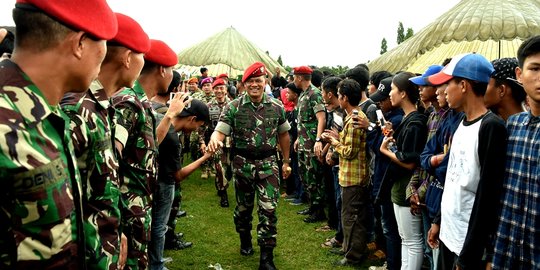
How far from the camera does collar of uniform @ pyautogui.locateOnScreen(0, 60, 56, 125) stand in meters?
1.45

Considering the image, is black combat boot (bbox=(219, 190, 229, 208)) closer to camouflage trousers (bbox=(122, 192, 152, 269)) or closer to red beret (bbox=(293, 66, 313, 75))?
red beret (bbox=(293, 66, 313, 75))

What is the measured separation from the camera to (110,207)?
2260mm

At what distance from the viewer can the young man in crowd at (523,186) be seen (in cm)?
218

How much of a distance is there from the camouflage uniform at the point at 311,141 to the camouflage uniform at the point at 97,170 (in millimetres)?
5017

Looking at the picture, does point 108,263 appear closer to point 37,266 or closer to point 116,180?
point 116,180

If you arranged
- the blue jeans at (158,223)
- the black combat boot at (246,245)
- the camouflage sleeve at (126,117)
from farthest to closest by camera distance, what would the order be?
the black combat boot at (246,245) < the blue jeans at (158,223) < the camouflage sleeve at (126,117)

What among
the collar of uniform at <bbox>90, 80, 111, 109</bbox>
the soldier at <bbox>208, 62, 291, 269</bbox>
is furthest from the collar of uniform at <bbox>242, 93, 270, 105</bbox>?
the collar of uniform at <bbox>90, 80, 111, 109</bbox>

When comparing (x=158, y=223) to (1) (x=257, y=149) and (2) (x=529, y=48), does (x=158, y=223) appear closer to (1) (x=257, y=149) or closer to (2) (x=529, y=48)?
(1) (x=257, y=149)

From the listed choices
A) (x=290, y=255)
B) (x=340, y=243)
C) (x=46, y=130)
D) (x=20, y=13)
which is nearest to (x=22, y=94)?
(x=46, y=130)

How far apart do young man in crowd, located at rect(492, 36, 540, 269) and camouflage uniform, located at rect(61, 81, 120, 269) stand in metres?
2.09

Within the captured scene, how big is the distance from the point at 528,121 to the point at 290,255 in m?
3.96

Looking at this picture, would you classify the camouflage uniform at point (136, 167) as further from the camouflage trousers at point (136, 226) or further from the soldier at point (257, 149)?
the soldier at point (257, 149)

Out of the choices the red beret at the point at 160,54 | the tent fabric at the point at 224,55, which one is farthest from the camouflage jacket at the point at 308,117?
the tent fabric at the point at 224,55

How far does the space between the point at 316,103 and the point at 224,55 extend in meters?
16.3
